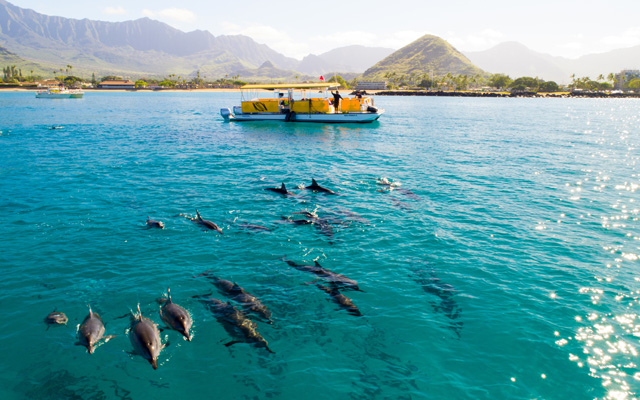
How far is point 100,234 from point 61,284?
4.22 meters

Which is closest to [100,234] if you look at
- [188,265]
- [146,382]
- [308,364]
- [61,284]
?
[61,284]

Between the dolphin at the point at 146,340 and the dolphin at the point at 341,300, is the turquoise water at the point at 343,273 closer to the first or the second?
the dolphin at the point at 341,300

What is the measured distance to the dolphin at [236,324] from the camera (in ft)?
31.5

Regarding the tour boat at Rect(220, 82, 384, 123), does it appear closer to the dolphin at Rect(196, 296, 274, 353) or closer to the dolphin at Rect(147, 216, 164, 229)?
the dolphin at Rect(147, 216, 164, 229)

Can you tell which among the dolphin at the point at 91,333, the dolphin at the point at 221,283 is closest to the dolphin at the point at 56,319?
the dolphin at the point at 91,333

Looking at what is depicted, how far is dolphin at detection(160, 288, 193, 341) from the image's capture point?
9.62m

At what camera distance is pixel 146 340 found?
8805 mm

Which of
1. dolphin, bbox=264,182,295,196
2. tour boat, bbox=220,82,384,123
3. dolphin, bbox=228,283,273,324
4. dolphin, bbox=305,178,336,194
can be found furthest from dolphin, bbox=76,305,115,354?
tour boat, bbox=220,82,384,123

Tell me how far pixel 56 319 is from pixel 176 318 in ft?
12.1

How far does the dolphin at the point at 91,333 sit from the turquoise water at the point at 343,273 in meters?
0.21

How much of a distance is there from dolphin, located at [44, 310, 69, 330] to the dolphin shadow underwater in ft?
36.3

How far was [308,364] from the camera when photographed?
896 cm

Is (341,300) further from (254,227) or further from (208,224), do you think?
(208,224)

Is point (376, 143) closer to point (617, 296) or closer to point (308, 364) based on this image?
point (617, 296)
